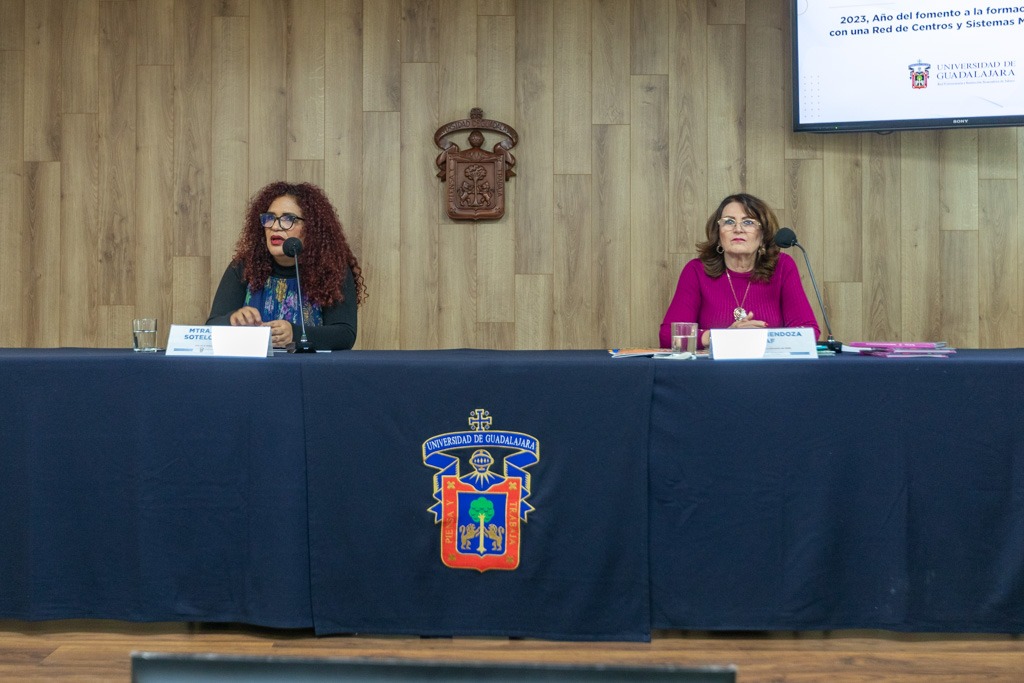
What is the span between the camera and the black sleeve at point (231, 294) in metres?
2.91

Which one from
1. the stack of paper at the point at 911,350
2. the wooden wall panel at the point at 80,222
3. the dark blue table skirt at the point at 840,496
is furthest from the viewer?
the wooden wall panel at the point at 80,222

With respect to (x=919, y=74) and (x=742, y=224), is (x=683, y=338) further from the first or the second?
(x=919, y=74)

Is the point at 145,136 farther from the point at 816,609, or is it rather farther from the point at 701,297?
the point at 816,609

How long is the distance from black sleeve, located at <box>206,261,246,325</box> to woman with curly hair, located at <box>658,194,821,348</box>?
1374 mm

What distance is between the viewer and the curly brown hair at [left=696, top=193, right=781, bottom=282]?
299 cm

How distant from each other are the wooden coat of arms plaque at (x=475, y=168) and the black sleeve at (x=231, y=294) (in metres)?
0.97

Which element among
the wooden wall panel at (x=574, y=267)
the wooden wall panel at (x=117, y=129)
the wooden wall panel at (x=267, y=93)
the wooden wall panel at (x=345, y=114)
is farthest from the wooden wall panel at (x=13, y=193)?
the wooden wall panel at (x=574, y=267)

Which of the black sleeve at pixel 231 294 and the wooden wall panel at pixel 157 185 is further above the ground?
the wooden wall panel at pixel 157 185

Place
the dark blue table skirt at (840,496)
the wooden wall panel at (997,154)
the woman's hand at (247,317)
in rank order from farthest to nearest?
the wooden wall panel at (997,154) < the woman's hand at (247,317) < the dark blue table skirt at (840,496)

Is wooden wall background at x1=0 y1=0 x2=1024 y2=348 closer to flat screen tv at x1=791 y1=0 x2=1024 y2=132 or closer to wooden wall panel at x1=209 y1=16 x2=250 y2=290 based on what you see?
wooden wall panel at x1=209 y1=16 x2=250 y2=290

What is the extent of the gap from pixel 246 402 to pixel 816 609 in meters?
1.44

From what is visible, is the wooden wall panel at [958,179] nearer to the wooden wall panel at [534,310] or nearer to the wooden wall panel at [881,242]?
the wooden wall panel at [881,242]

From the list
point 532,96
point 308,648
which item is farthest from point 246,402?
point 532,96

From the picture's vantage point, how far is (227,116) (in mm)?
3695
